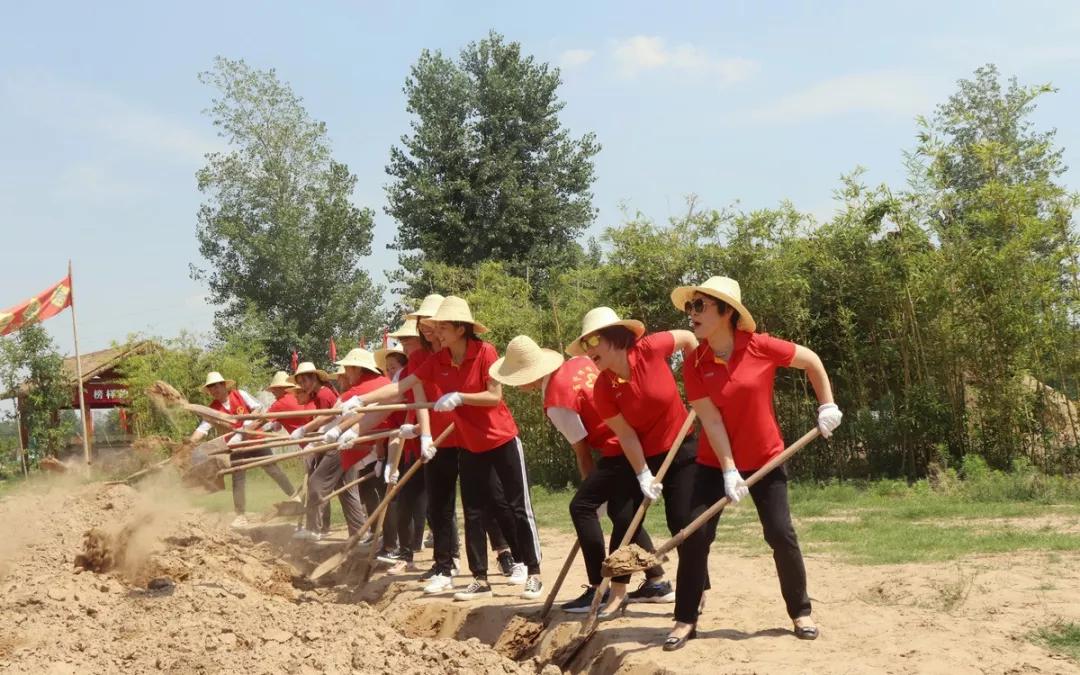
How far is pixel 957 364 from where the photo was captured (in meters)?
11.7

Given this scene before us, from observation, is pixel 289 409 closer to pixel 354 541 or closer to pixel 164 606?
pixel 354 541

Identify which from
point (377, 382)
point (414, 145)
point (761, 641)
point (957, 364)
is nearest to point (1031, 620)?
point (761, 641)

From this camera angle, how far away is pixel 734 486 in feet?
16.3

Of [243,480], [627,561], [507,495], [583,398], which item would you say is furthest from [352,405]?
[243,480]

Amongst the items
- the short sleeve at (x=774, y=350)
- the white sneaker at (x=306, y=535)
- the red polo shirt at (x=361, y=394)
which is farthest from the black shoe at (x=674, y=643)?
the white sneaker at (x=306, y=535)

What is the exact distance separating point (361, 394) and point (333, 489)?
160cm

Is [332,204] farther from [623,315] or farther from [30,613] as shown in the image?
[30,613]

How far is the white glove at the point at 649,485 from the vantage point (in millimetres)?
5527

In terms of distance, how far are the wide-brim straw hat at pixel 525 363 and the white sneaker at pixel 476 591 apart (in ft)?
4.81

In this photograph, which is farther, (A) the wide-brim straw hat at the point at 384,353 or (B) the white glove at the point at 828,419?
(A) the wide-brim straw hat at the point at 384,353

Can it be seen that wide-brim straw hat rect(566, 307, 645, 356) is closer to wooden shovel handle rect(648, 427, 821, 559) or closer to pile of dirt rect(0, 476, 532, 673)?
wooden shovel handle rect(648, 427, 821, 559)

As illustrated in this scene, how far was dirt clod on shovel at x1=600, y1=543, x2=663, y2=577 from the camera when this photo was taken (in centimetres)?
527

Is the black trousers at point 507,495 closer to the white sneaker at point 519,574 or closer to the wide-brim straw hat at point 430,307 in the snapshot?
the white sneaker at point 519,574

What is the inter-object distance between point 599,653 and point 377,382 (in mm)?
3988
